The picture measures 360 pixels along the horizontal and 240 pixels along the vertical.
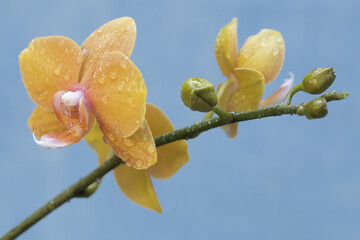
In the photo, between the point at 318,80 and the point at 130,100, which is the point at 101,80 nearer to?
the point at 130,100

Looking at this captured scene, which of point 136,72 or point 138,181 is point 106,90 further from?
point 138,181

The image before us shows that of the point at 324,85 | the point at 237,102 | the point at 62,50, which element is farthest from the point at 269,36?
the point at 62,50

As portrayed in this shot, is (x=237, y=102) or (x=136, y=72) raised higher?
(x=136, y=72)

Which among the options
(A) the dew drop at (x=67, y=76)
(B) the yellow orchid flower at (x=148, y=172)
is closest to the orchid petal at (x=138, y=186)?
(B) the yellow orchid flower at (x=148, y=172)

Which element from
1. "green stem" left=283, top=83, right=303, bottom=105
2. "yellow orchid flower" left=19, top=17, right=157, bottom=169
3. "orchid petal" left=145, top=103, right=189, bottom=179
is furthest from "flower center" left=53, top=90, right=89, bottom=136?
"green stem" left=283, top=83, right=303, bottom=105

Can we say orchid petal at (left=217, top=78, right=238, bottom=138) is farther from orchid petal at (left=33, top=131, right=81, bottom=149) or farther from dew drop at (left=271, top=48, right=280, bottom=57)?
orchid petal at (left=33, top=131, right=81, bottom=149)

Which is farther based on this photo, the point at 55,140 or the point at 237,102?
the point at 237,102
